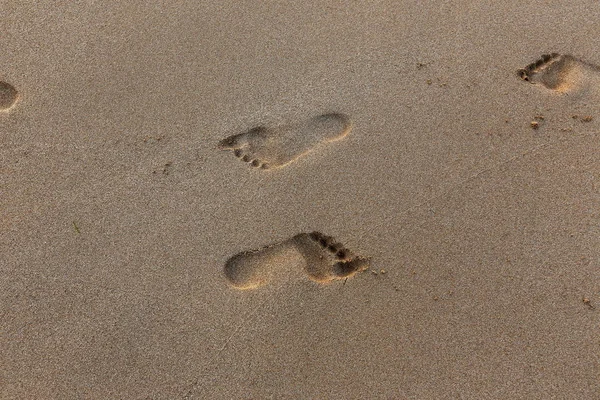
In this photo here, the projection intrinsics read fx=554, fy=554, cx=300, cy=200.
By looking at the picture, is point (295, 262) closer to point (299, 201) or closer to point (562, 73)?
point (299, 201)

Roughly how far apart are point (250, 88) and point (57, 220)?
0.98 m

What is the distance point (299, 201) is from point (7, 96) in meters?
1.37

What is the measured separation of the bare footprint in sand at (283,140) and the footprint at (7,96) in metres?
0.94

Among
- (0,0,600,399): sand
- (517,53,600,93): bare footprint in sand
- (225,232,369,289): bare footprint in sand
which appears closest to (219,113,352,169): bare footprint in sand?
(0,0,600,399): sand

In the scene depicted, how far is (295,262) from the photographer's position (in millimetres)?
2084

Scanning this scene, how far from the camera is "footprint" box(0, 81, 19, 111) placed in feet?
7.88

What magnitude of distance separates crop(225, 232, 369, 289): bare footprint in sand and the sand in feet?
0.08

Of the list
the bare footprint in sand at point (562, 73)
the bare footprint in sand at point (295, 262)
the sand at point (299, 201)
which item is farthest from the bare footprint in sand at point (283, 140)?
the bare footprint in sand at point (562, 73)

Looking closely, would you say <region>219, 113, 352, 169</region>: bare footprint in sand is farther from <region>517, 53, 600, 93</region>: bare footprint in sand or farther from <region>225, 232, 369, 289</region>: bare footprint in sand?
<region>517, 53, 600, 93</region>: bare footprint in sand

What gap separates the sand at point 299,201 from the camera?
6.30ft

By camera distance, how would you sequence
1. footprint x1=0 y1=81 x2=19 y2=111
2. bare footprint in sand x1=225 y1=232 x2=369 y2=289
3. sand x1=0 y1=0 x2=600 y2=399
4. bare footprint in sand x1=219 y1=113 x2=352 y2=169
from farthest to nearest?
footprint x1=0 y1=81 x2=19 y2=111 → bare footprint in sand x1=219 y1=113 x2=352 y2=169 → bare footprint in sand x1=225 y1=232 x2=369 y2=289 → sand x1=0 y1=0 x2=600 y2=399

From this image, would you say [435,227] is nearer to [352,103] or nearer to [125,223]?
[352,103]

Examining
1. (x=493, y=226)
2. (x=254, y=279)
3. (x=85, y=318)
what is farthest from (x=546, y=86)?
(x=85, y=318)

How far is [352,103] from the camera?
2.42m
